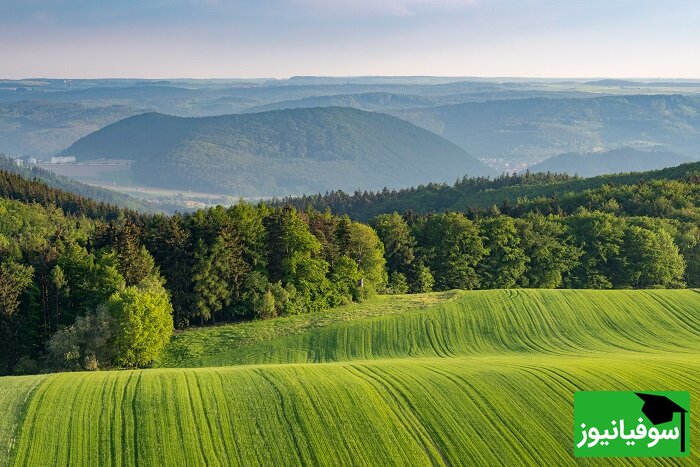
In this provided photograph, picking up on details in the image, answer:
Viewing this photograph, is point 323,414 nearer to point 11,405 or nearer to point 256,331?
point 11,405

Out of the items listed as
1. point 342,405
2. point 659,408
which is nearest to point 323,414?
point 342,405

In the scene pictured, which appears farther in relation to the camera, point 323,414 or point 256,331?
point 256,331

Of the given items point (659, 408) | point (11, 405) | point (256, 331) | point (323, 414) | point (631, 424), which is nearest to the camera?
point (631, 424)

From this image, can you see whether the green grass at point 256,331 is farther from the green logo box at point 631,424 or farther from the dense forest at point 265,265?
the green logo box at point 631,424

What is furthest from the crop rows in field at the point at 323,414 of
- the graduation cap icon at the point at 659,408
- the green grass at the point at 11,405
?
the graduation cap icon at the point at 659,408

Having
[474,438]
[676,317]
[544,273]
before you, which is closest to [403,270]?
[544,273]

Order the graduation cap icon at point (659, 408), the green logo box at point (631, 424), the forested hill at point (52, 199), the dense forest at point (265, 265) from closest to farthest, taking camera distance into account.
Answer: the green logo box at point (631, 424) < the graduation cap icon at point (659, 408) < the dense forest at point (265, 265) < the forested hill at point (52, 199)
